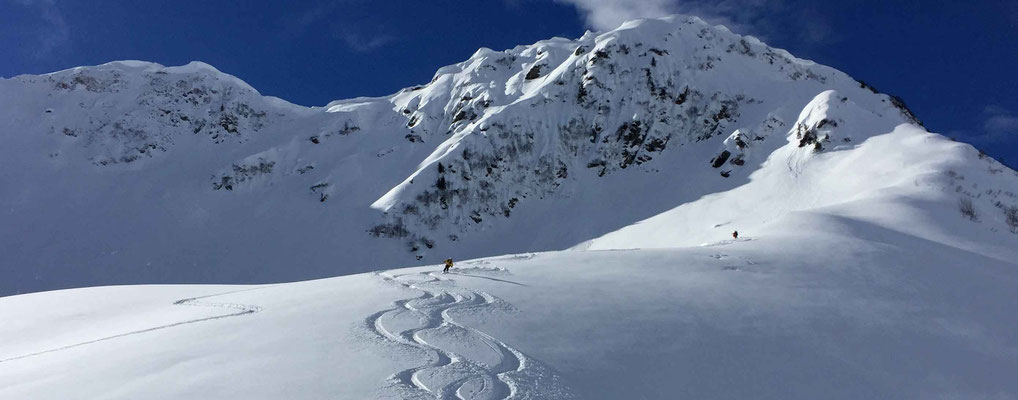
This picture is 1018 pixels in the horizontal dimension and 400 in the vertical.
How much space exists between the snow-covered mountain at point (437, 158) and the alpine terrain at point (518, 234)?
0.35m

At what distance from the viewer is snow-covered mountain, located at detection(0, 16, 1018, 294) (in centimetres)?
5041

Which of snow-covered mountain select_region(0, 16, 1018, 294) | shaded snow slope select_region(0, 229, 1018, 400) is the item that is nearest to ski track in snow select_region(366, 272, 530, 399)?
shaded snow slope select_region(0, 229, 1018, 400)

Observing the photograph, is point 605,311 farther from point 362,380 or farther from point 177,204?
point 177,204

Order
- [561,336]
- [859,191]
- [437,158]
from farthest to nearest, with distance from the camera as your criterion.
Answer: [437,158] → [859,191] → [561,336]

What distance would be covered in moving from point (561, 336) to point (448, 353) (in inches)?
71.3

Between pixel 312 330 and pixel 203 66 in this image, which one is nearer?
pixel 312 330

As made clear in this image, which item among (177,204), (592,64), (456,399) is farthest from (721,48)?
(456,399)

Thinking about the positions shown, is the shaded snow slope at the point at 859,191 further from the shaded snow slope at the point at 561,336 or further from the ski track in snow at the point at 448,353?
the ski track in snow at the point at 448,353

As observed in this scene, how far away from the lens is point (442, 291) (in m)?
12.9

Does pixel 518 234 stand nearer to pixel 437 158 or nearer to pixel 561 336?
pixel 437 158

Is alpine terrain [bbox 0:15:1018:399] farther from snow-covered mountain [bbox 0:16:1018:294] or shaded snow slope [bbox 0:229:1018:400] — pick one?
snow-covered mountain [bbox 0:16:1018:294]

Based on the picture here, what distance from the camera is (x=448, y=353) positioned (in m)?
8.12

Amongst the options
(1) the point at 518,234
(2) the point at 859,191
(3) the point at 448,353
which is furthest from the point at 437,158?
(3) the point at 448,353

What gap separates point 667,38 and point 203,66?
220 ft
